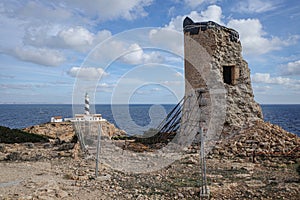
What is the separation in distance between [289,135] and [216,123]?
9.64ft

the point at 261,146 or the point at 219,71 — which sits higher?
the point at 219,71

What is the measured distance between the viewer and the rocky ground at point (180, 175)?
6.77 m

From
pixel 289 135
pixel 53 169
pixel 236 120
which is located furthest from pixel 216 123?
pixel 53 169

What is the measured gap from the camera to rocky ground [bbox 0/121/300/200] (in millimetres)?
6765

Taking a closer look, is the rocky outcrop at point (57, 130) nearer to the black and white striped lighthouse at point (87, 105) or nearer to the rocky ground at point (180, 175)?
the black and white striped lighthouse at point (87, 105)

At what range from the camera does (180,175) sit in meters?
8.34

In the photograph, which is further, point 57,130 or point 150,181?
point 57,130

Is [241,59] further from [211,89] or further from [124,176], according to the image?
[124,176]

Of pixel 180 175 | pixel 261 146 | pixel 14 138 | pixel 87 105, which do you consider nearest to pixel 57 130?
pixel 14 138

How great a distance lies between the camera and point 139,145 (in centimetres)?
1305

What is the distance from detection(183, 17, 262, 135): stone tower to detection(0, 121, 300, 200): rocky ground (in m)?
0.90

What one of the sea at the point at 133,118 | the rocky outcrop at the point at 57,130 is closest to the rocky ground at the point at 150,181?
the sea at the point at 133,118

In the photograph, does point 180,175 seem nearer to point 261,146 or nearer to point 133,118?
point 261,146

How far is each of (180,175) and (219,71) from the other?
593cm
